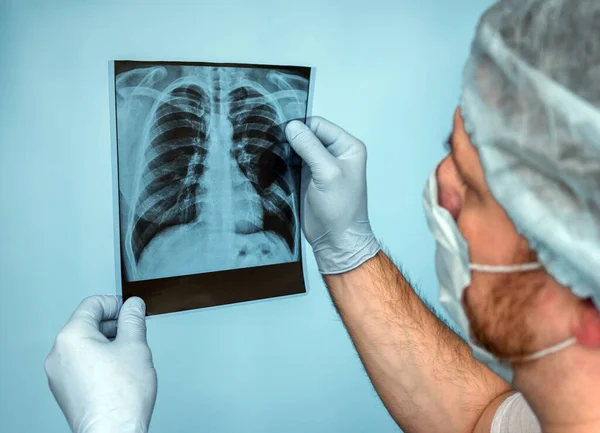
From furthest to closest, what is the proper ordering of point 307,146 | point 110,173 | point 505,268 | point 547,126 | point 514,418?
point 110,173 < point 307,146 < point 514,418 < point 505,268 < point 547,126

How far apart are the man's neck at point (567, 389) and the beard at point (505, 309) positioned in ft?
0.10

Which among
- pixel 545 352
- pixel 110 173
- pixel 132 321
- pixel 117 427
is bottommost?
pixel 117 427

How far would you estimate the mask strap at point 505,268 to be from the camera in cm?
67

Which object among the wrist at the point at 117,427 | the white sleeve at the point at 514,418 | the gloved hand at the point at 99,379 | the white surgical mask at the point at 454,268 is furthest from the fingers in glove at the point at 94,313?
the white sleeve at the point at 514,418

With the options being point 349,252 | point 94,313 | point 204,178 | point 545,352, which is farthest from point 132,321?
point 545,352

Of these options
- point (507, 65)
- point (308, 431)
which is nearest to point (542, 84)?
point (507, 65)

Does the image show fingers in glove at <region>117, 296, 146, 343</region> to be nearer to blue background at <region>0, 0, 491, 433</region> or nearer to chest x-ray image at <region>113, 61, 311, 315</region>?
chest x-ray image at <region>113, 61, 311, 315</region>

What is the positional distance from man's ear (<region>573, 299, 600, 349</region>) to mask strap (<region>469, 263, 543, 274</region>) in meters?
0.07

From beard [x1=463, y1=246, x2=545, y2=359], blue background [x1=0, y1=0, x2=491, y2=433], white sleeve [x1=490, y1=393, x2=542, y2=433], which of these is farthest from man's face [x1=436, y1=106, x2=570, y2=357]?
blue background [x1=0, y1=0, x2=491, y2=433]

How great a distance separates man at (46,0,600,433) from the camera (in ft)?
1.89

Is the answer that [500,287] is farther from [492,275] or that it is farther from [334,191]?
[334,191]

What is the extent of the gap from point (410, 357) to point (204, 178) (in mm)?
519

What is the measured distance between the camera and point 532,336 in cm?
67

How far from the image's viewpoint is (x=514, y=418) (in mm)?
932
